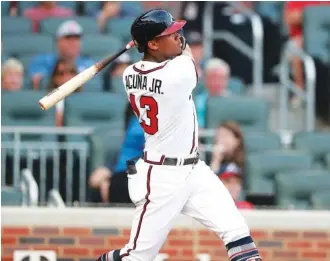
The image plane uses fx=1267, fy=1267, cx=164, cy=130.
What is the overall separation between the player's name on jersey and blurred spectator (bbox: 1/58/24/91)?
3.84 metres

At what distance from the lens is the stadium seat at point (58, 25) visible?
12273 millimetres

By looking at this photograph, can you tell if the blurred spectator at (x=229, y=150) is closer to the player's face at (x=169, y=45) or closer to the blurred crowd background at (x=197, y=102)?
the blurred crowd background at (x=197, y=102)

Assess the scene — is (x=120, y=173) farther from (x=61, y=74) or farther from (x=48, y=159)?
(x=61, y=74)

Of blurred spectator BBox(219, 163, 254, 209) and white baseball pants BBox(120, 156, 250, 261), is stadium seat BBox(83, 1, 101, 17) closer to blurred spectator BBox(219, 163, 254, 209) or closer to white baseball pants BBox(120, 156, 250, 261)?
blurred spectator BBox(219, 163, 254, 209)

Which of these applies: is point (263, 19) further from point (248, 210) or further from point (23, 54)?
point (248, 210)

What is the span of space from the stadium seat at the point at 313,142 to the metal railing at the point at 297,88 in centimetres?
96

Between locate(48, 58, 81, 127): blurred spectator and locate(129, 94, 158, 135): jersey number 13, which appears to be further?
locate(48, 58, 81, 127): blurred spectator

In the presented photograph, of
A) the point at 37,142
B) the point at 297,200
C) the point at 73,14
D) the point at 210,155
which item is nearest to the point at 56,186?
the point at 37,142

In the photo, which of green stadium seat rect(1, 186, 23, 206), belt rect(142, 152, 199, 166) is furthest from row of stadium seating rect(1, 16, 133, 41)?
belt rect(142, 152, 199, 166)

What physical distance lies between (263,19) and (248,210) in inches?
172

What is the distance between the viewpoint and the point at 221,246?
8.39 meters

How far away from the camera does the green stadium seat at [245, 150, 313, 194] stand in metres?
10.1

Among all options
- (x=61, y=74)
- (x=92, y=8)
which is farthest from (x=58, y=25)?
Result: (x=61, y=74)

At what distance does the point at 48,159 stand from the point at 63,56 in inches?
47.8
